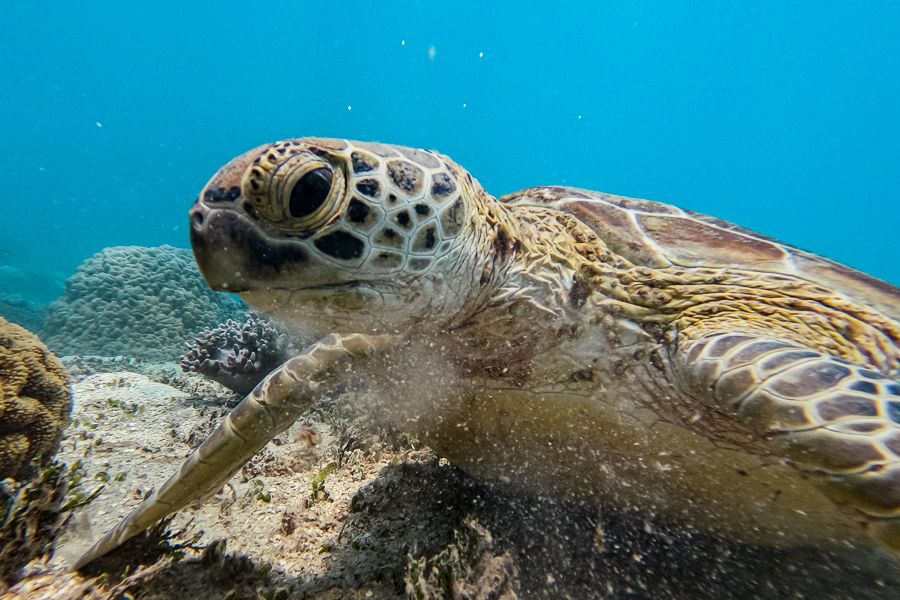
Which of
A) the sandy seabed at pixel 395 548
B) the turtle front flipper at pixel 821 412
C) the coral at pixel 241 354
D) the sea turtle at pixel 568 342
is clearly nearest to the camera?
the turtle front flipper at pixel 821 412

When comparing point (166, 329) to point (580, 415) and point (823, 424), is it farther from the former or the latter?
point (823, 424)

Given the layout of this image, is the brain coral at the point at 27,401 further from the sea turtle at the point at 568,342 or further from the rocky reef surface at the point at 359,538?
the sea turtle at the point at 568,342

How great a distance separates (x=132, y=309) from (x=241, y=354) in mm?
5187

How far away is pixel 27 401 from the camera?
6.28 feet

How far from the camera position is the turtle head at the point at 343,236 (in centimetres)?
136

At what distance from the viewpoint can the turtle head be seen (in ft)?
4.45

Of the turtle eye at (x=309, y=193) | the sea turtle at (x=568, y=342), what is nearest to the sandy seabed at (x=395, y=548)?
the sea turtle at (x=568, y=342)

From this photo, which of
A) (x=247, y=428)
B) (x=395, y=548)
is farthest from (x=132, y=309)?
(x=395, y=548)

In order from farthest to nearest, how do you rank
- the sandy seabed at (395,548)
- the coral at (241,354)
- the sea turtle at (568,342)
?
the coral at (241,354), the sandy seabed at (395,548), the sea turtle at (568,342)

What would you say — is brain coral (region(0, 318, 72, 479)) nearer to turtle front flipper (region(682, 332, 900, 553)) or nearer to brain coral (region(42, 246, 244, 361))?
turtle front flipper (region(682, 332, 900, 553))

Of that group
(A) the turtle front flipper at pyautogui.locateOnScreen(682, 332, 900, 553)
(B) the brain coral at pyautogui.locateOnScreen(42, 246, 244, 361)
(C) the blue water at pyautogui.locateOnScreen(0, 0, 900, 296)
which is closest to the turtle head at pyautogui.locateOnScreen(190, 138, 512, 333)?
(A) the turtle front flipper at pyautogui.locateOnScreen(682, 332, 900, 553)

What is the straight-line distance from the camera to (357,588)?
1600 mm

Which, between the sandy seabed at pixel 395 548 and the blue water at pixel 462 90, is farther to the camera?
the blue water at pixel 462 90

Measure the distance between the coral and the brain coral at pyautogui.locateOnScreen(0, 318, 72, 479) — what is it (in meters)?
1.90
